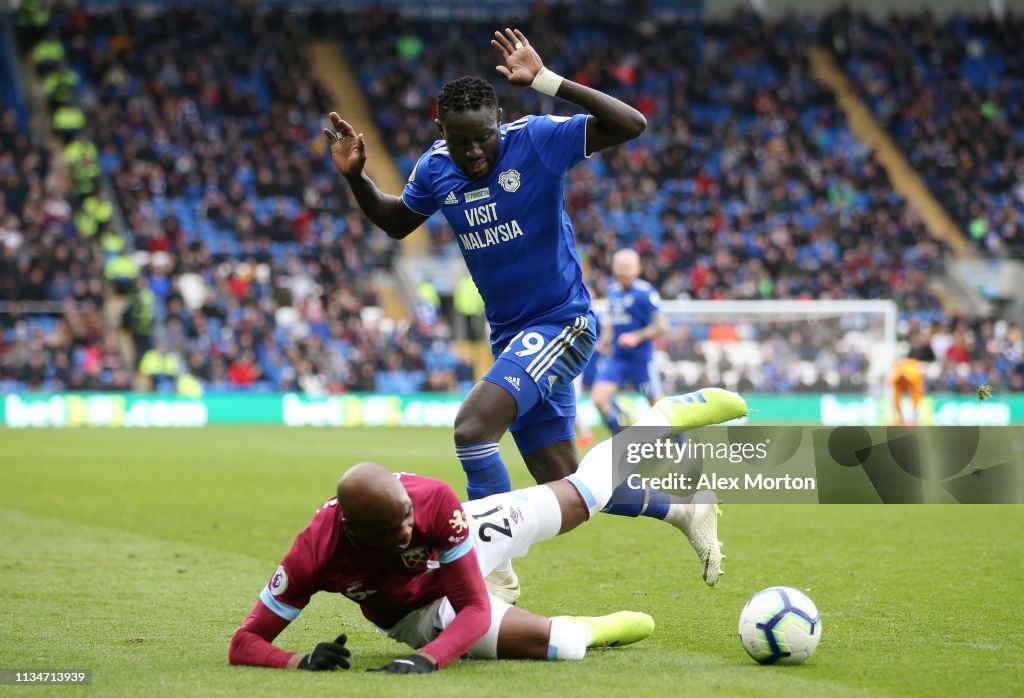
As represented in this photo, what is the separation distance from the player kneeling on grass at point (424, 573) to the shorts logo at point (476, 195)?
59.5 inches

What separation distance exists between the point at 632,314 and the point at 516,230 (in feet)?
31.6

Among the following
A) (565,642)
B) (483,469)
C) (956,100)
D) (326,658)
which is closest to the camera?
(326,658)

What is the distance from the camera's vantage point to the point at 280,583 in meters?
5.18

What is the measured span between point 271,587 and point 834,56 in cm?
3855

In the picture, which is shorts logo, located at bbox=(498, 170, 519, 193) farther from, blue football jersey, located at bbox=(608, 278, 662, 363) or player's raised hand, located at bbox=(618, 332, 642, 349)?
blue football jersey, located at bbox=(608, 278, 662, 363)

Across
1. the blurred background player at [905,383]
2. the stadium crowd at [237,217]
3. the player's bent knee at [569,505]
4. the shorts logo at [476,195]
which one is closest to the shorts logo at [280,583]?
the player's bent knee at [569,505]

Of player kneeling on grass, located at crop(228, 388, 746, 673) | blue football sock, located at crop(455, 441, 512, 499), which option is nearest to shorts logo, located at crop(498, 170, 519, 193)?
blue football sock, located at crop(455, 441, 512, 499)

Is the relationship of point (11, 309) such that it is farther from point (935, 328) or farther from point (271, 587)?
point (271, 587)

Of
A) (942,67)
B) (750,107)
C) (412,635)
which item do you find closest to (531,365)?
(412,635)

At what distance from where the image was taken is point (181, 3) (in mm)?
37438

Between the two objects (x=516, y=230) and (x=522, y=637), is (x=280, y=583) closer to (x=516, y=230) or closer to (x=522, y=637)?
(x=522, y=637)

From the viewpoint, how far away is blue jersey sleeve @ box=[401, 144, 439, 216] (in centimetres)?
685

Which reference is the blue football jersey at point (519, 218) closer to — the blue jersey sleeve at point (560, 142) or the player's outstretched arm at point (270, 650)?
the blue jersey sleeve at point (560, 142)

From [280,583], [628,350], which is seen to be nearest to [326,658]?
[280,583]
